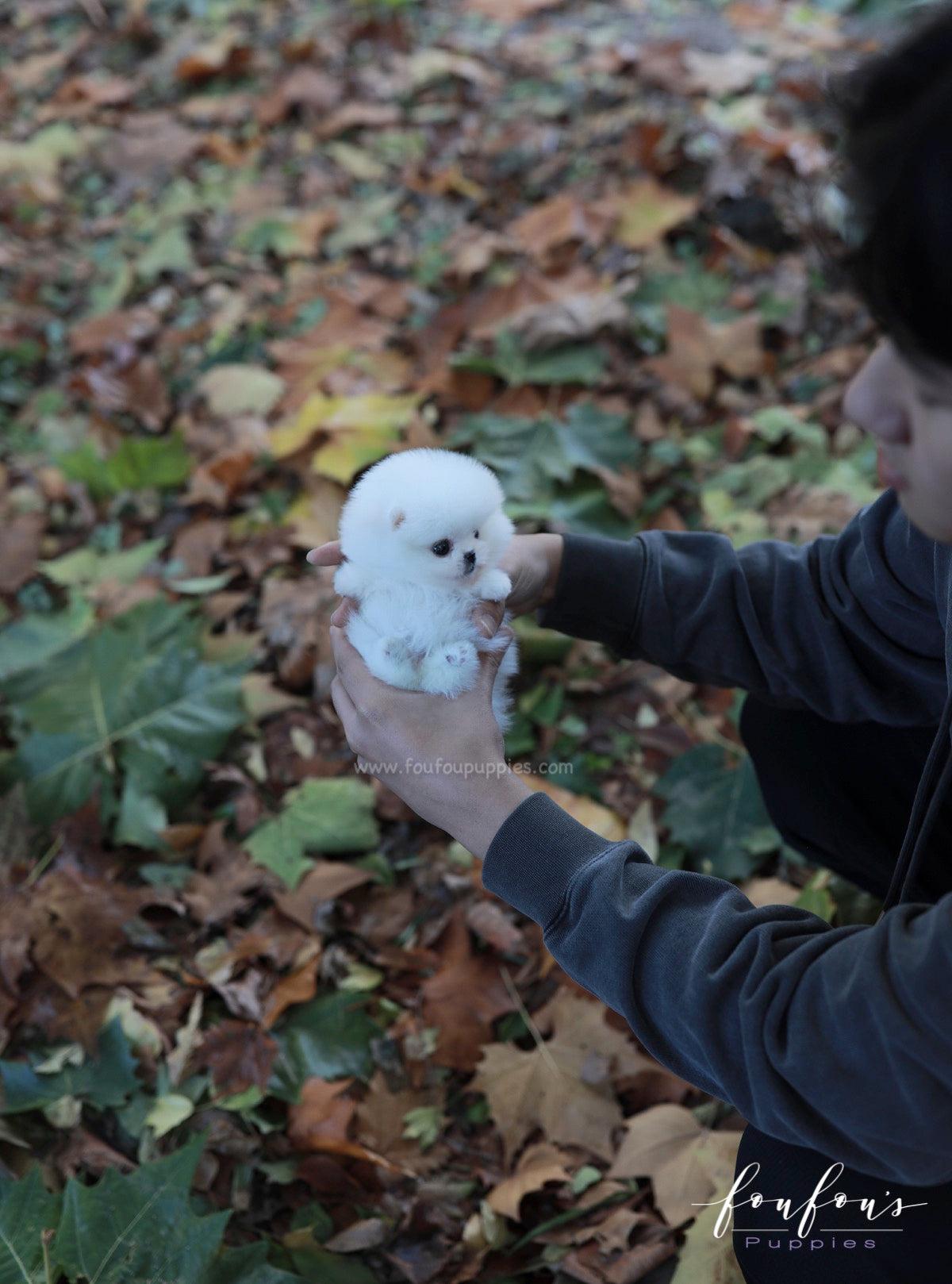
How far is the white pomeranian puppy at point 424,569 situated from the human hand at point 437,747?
32mm

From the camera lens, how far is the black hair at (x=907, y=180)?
3.19 feet

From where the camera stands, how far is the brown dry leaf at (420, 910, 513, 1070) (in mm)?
2072

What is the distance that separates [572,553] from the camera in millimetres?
1848

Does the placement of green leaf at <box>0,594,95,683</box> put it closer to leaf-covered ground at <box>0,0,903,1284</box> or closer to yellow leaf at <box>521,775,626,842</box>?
leaf-covered ground at <box>0,0,903,1284</box>

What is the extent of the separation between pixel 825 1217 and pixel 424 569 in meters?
1.10

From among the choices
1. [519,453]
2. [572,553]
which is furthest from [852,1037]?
[519,453]

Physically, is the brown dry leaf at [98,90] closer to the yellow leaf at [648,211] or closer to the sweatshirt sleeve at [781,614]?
the yellow leaf at [648,211]

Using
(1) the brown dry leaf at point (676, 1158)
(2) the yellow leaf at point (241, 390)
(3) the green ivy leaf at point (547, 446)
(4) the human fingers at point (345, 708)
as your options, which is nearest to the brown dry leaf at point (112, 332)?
(2) the yellow leaf at point (241, 390)

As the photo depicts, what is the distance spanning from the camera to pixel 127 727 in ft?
8.26

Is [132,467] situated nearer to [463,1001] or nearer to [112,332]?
[112,332]

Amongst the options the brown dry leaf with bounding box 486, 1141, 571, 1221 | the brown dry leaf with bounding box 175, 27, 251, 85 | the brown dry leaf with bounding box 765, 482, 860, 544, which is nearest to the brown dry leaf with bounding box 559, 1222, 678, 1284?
the brown dry leaf with bounding box 486, 1141, 571, 1221

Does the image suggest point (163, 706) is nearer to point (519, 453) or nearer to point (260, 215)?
point (519, 453)

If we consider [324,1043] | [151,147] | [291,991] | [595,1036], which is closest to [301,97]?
[151,147]

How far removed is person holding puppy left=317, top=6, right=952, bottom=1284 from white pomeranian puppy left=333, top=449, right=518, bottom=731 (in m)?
0.04
